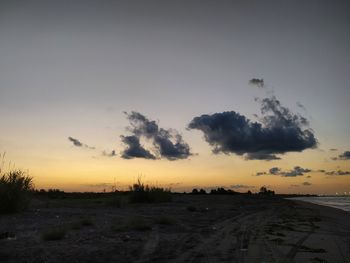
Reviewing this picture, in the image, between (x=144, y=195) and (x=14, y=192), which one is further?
(x=144, y=195)

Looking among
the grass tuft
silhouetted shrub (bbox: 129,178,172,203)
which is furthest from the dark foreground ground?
silhouetted shrub (bbox: 129,178,172,203)

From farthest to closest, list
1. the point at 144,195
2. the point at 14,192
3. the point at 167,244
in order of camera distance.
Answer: the point at 144,195 → the point at 14,192 → the point at 167,244

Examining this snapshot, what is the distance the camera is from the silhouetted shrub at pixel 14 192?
1839 cm

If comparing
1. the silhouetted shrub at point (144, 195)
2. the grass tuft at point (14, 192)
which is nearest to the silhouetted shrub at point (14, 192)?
the grass tuft at point (14, 192)

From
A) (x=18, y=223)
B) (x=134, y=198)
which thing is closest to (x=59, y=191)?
(x=134, y=198)

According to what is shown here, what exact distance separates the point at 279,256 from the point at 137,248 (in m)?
3.12

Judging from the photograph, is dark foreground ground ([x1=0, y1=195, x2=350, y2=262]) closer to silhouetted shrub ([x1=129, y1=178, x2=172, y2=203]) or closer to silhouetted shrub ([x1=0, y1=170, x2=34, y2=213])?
silhouetted shrub ([x1=0, y1=170, x2=34, y2=213])

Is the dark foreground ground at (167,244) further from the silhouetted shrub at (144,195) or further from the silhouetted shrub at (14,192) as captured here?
the silhouetted shrub at (144,195)

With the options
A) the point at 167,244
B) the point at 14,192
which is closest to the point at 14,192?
the point at 14,192

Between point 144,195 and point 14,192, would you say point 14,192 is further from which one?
point 144,195

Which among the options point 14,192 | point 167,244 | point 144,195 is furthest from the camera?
point 144,195

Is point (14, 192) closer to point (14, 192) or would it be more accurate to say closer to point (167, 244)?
point (14, 192)

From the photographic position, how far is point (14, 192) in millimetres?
18953

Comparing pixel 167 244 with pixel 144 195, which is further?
pixel 144 195
